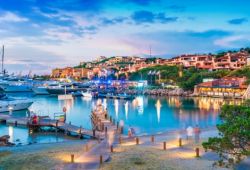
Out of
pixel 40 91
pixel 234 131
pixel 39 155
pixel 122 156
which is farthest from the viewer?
pixel 40 91

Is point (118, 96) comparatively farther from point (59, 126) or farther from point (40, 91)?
point (59, 126)

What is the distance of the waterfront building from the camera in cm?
10062

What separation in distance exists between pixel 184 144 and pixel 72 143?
30.3 feet

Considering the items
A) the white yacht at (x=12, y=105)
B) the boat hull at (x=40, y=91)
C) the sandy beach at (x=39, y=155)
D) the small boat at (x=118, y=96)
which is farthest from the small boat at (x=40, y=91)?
the sandy beach at (x=39, y=155)

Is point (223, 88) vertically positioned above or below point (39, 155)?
above

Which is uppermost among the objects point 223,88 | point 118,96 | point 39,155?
point 223,88

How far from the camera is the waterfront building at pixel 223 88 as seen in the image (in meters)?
101

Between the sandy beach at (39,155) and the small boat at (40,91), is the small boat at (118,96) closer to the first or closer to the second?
the small boat at (40,91)

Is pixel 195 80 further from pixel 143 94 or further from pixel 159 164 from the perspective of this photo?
pixel 159 164

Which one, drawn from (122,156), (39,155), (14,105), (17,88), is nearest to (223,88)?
(14,105)

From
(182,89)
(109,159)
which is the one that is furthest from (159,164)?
(182,89)

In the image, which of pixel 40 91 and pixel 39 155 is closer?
pixel 39 155

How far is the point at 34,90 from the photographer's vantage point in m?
132

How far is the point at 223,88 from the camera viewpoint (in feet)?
345
